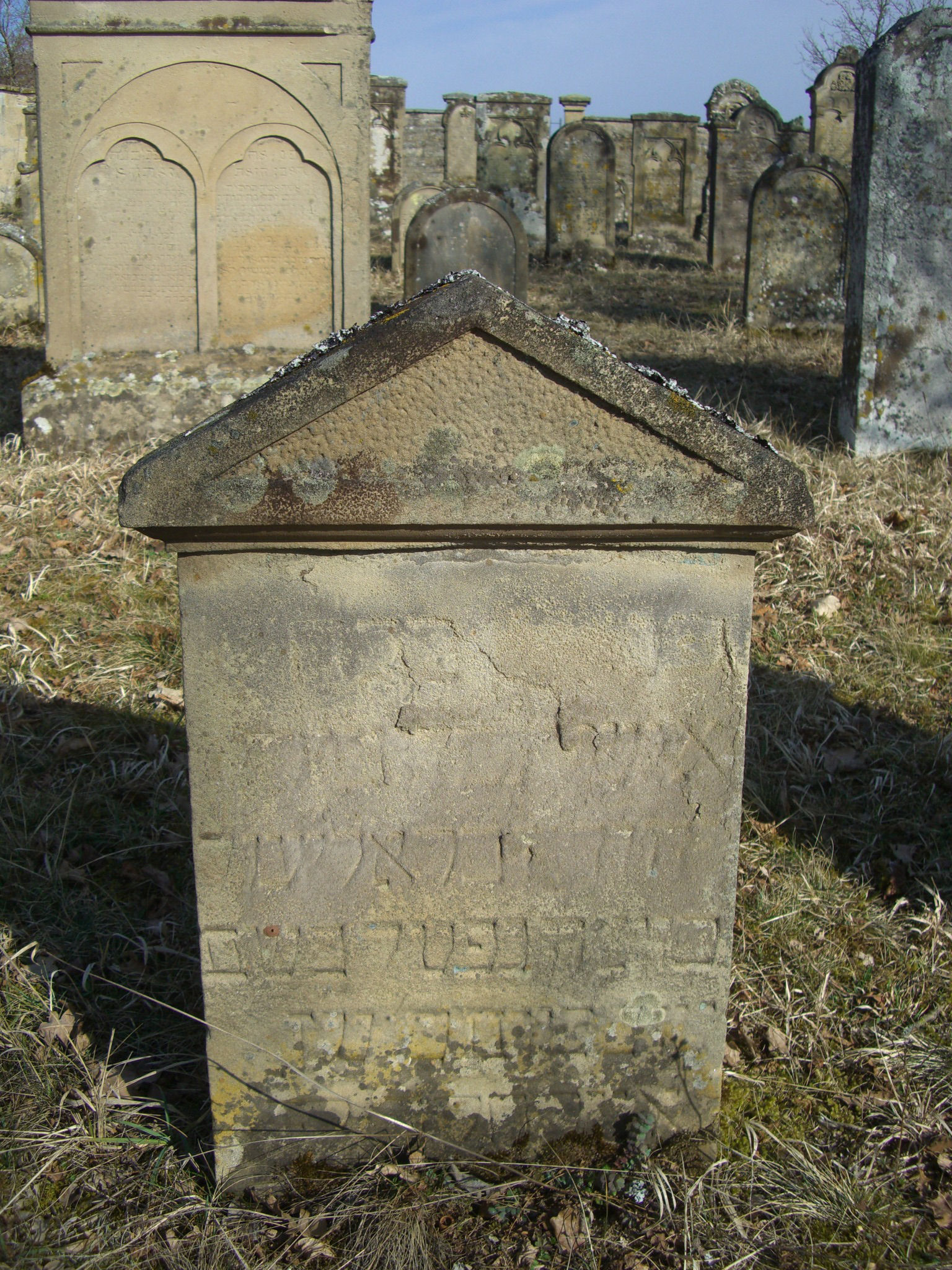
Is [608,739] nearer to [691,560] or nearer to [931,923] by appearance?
[691,560]

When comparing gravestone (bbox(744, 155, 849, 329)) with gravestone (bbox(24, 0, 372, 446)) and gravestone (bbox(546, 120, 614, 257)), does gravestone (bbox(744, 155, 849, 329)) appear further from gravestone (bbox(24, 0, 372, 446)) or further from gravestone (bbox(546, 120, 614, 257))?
gravestone (bbox(546, 120, 614, 257))

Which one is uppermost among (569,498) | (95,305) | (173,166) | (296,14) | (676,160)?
(676,160)

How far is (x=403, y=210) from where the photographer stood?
1432cm

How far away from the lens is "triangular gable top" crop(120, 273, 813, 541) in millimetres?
1797

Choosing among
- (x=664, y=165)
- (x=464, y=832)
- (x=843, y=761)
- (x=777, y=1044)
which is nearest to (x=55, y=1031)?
(x=464, y=832)

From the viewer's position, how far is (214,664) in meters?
1.99

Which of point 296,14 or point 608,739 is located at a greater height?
point 296,14

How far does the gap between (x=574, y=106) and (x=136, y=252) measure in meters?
18.0

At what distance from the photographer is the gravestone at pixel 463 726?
72.2 inches

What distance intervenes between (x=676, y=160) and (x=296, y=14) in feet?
54.8

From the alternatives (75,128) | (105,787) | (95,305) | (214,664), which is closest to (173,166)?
(75,128)

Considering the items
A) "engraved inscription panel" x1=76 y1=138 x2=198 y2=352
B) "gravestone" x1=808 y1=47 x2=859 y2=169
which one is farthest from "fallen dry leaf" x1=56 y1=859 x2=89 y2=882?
"gravestone" x1=808 y1=47 x2=859 y2=169

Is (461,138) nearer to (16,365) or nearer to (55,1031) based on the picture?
(16,365)

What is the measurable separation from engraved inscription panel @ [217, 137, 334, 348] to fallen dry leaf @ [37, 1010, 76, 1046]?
504 centimetres
